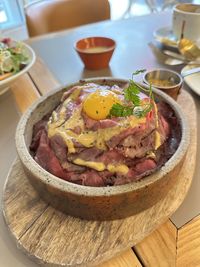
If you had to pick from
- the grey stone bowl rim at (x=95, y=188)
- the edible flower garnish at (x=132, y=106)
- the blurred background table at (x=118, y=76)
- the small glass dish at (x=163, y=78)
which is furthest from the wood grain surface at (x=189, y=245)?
the small glass dish at (x=163, y=78)

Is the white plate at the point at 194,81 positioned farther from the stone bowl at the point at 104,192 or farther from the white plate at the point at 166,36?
the stone bowl at the point at 104,192

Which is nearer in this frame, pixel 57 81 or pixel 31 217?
pixel 31 217

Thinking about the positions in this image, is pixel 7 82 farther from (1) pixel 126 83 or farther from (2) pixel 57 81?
(1) pixel 126 83

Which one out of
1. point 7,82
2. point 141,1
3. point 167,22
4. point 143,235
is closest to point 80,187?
point 143,235

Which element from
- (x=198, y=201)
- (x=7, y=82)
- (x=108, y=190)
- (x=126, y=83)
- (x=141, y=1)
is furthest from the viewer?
(x=141, y=1)

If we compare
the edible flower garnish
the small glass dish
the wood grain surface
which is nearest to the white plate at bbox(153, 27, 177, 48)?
the small glass dish

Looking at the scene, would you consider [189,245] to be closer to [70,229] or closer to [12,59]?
[70,229]

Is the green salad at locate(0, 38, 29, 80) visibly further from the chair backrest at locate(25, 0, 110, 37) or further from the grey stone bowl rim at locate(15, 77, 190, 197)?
the grey stone bowl rim at locate(15, 77, 190, 197)

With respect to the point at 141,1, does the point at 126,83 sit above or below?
above
